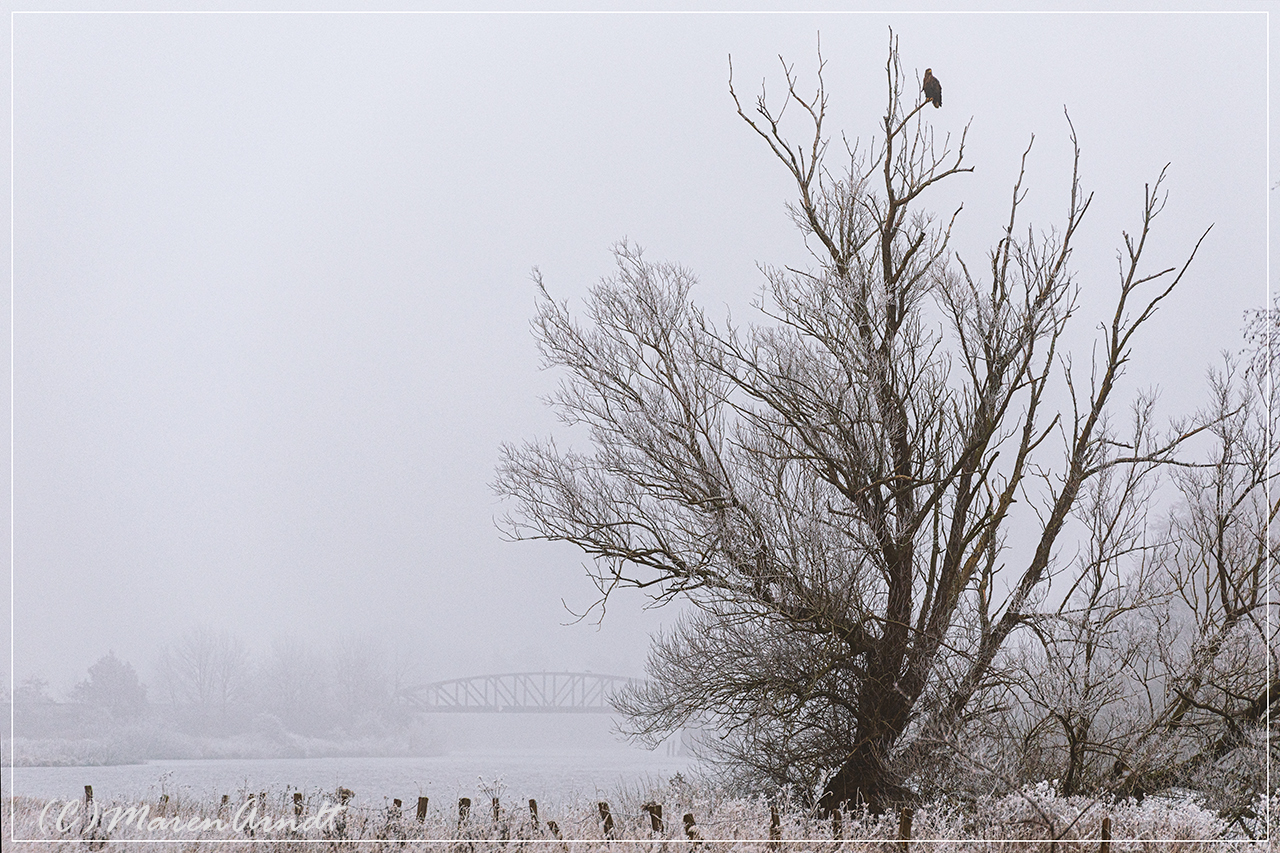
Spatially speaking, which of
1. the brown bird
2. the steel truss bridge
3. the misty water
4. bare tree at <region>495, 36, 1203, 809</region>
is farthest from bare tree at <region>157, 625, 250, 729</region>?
the brown bird

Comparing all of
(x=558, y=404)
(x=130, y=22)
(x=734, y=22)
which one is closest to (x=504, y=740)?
(x=558, y=404)

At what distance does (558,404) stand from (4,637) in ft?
14.8

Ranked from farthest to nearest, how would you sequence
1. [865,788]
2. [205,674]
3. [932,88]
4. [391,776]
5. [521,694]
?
[205,674]
[521,694]
[391,776]
[932,88]
[865,788]

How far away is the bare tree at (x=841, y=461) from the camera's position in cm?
595

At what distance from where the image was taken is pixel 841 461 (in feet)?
20.2

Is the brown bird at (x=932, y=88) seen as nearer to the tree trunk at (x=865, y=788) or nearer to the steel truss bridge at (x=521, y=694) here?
the tree trunk at (x=865, y=788)

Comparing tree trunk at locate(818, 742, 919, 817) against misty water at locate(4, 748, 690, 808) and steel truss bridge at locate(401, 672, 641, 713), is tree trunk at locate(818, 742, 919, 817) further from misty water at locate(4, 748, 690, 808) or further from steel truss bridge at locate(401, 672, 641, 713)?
steel truss bridge at locate(401, 672, 641, 713)

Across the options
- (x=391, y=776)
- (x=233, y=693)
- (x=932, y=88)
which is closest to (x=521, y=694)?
(x=391, y=776)

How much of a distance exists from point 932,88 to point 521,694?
18.9 ft

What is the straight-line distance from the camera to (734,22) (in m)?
8.20

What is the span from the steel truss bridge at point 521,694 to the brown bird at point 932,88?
4.88 m

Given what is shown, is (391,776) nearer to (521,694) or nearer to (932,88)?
(521,694)

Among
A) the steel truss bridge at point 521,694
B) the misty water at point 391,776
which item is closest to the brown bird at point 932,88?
the misty water at point 391,776

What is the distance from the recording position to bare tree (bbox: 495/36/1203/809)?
234 inches
